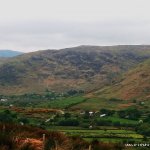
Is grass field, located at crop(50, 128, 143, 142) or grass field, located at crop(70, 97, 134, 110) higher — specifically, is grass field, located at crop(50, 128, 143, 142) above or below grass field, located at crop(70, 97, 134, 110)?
above

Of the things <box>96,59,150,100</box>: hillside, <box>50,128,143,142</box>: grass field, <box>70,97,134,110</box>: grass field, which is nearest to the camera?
<box>50,128,143,142</box>: grass field

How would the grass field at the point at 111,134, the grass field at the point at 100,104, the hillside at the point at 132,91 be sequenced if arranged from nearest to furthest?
the grass field at the point at 111,134 → the grass field at the point at 100,104 → the hillside at the point at 132,91

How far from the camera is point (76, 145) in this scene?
1085 inches

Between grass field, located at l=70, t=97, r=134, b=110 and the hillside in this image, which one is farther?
the hillside

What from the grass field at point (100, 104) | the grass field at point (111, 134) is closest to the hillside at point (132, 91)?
the grass field at point (100, 104)

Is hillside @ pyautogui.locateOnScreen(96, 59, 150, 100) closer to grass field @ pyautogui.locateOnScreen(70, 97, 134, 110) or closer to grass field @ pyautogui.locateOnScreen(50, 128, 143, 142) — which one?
grass field @ pyautogui.locateOnScreen(70, 97, 134, 110)

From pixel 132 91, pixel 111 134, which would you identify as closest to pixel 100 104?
pixel 132 91

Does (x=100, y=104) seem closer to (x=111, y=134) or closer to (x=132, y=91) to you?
(x=132, y=91)

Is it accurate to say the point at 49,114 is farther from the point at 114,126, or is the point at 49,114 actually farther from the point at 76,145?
the point at 76,145

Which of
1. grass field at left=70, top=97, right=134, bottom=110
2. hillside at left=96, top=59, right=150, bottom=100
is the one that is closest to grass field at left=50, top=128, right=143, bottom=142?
grass field at left=70, top=97, right=134, bottom=110

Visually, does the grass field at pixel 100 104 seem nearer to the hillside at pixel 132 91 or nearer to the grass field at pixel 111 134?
the hillside at pixel 132 91

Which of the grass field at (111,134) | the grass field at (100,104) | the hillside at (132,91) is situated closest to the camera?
the grass field at (111,134)

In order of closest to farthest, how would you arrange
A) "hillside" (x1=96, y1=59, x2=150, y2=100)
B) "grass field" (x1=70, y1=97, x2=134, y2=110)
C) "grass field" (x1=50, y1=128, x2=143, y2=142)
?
"grass field" (x1=50, y1=128, x2=143, y2=142)
"grass field" (x1=70, y1=97, x2=134, y2=110)
"hillside" (x1=96, y1=59, x2=150, y2=100)

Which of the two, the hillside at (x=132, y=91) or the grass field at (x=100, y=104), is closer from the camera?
the grass field at (x=100, y=104)
